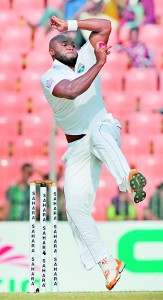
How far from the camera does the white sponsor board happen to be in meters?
9.43

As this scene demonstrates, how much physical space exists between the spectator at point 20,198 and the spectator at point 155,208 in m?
1.56

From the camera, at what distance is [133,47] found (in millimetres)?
13281

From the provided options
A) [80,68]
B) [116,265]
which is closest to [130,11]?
[80,68]

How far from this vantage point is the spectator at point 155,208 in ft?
34.6

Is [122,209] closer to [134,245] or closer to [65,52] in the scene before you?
[134,245]

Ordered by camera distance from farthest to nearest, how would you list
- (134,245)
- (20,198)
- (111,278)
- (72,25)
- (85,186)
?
(20,198) → (134,245) → (85,186) → (111,278) → (72,25)

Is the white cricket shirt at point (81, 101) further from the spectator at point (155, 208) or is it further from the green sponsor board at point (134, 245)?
the spectator at point (155, 208)

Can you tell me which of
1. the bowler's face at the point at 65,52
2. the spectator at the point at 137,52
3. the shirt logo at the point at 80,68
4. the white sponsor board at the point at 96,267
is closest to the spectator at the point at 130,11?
the spectator at the point at 137,52

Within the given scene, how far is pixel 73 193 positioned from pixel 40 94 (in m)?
6.45

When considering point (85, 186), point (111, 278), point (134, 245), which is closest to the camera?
point (111, 278)

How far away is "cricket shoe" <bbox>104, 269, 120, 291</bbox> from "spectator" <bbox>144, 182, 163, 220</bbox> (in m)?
3.90

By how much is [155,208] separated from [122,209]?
0.41 meters

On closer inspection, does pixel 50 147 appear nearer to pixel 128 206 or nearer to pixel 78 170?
pixel 128 206

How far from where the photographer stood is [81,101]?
6.73m
